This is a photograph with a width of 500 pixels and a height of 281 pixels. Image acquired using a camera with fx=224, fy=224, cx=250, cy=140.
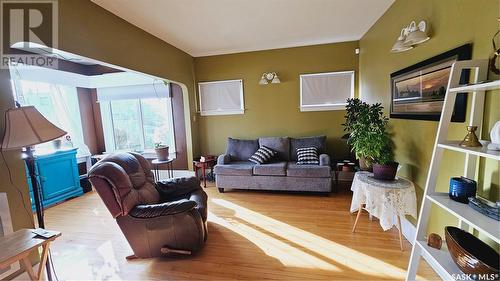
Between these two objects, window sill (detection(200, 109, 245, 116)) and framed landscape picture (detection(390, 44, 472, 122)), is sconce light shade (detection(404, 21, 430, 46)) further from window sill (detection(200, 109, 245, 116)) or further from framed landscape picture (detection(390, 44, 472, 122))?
window sill (detection(200, 109, 245, 116))

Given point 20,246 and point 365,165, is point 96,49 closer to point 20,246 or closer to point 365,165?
point 20,246

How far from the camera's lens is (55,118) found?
434cm

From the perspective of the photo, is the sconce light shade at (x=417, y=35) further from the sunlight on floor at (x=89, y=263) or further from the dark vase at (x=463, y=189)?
the sunlight on floor at (x=89, y=263)

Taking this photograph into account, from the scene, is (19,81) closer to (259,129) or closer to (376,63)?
(259,129)

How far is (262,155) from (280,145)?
1.45ft

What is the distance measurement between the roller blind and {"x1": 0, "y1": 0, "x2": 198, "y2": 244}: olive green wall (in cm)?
76

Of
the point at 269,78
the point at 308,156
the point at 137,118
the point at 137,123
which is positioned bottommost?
the point at 308,156

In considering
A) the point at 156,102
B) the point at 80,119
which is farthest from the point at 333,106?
the point at 80,119

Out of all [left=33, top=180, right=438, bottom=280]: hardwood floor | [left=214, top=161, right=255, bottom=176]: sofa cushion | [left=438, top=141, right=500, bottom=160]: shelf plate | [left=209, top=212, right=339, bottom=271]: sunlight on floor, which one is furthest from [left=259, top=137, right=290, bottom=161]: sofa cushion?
[left=438, top=141, right=500, bottom=160]: shelf plate

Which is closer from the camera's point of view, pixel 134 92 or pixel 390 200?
pixel 390 200

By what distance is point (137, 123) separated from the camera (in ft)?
16.7

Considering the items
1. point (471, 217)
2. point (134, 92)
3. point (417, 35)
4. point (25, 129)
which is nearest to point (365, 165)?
point (417, 35)

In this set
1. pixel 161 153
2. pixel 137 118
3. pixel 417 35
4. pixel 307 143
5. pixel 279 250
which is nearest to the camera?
pixel 417 35

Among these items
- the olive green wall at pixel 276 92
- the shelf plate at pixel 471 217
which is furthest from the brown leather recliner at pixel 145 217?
the olive green wall at pixel 276 92
